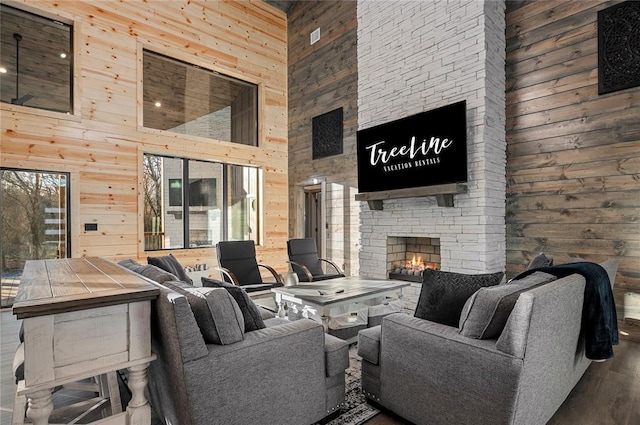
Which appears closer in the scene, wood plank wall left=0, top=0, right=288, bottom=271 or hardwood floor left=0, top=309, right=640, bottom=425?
hardwood floor left=0, top=309, right=640, bottom=425

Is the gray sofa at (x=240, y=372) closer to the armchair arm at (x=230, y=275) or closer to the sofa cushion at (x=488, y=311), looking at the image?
the sofa cushion at (x=488, y=311)

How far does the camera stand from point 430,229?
15.2ft

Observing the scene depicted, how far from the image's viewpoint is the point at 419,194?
4.53 m

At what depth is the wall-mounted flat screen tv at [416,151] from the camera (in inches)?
165

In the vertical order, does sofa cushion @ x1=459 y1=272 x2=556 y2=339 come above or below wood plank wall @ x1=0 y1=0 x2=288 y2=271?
below

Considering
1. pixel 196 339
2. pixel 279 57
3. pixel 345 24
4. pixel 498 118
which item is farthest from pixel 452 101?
pixel 279 57

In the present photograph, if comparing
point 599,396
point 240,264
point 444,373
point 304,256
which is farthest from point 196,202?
point 599,396

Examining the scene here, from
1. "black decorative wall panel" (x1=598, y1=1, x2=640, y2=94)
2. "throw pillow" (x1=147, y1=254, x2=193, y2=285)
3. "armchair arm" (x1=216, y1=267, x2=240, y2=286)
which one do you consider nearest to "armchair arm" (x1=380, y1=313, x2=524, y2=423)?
"throw pillow" (x1=147, y1=254, x2=193, y2=285)

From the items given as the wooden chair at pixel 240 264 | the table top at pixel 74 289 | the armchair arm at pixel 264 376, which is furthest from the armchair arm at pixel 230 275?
the armchair arm at pixel 264 376

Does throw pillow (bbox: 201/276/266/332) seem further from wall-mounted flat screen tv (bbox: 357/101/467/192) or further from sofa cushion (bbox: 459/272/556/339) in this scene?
wall-mounted flat screen tv (bbox: 357/101/467/192)

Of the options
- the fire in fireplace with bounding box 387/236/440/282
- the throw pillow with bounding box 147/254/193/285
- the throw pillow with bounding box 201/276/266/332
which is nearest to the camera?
the throw pillow with bounding box 201/276/266/332

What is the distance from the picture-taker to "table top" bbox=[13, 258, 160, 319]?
132cm

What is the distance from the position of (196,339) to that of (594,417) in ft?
8.14

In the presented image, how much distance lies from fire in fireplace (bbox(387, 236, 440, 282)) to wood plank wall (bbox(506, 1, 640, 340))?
1007mm
